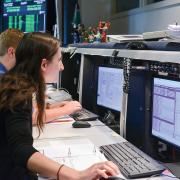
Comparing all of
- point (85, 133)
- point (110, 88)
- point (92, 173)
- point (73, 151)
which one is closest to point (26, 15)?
point (110, 88)

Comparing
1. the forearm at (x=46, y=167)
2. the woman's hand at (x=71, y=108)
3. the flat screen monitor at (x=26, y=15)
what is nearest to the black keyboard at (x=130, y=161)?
the forearm at (x=46, y=167)

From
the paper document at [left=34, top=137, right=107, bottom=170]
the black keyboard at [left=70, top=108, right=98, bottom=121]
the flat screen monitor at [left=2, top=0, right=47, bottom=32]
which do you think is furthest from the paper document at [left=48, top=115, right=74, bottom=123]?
the flat screen monitor at [left=2, top=0, right=47, bottom=32]

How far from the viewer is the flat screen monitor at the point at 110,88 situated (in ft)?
6.82

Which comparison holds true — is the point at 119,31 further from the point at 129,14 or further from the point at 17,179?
the point at 17,179

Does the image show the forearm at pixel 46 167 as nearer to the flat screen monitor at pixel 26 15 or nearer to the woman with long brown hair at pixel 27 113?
the woman with long brown hair at pixel 27 113

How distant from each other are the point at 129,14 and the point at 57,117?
5.64 feet

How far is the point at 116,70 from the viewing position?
210 cm

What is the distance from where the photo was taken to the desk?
1.80 metres

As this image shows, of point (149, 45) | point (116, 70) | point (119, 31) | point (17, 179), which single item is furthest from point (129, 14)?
point (17, 179)

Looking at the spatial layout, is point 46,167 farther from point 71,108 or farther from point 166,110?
point 71,108

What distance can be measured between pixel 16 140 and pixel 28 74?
0.29 m

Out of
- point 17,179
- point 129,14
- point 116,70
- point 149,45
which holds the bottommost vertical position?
point 17,179

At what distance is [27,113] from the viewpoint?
119 centimetres

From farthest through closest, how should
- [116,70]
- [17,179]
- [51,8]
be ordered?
[51,8], [116,70], [17,179]
